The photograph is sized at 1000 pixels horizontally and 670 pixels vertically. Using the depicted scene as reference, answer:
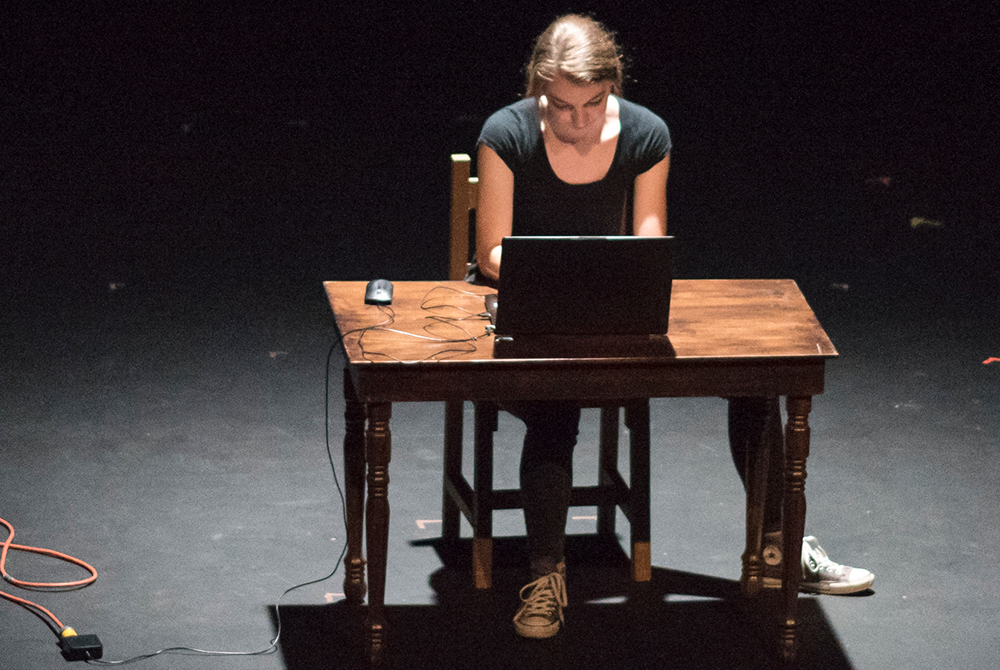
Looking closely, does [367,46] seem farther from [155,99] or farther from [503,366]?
[503,366]

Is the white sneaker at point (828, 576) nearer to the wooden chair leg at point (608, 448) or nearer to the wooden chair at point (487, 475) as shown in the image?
the wooden chair at point (487, 475)

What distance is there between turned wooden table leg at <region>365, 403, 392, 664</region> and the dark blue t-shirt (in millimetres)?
753

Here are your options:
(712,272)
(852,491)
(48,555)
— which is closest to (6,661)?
(48,555)

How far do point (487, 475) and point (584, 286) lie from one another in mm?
685

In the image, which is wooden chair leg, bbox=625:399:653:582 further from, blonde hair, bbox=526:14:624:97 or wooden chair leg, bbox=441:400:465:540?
blonde hair, bbox=526:14:624:97

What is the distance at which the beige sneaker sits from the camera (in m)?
2.71

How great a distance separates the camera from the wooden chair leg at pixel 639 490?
2980 mm

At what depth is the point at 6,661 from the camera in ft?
8.37

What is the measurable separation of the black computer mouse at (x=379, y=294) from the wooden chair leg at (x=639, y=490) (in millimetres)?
611

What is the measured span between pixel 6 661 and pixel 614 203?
5.16 feet

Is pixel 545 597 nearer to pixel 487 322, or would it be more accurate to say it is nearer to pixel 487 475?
pixel 487 475

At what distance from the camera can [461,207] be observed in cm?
307

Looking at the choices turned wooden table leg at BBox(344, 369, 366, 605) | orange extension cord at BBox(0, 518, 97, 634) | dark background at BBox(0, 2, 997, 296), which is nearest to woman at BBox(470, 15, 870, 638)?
turned wooden table leg at BBox(344, 369, 366, 605)

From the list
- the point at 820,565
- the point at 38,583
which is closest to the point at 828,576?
the point at 820,565
